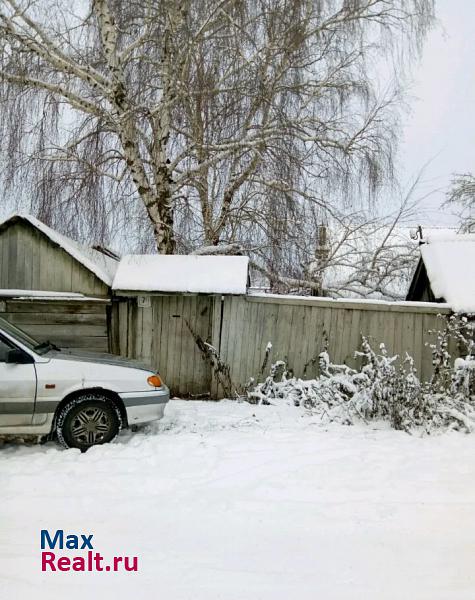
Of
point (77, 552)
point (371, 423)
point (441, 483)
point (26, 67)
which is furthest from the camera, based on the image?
point (26, 67)

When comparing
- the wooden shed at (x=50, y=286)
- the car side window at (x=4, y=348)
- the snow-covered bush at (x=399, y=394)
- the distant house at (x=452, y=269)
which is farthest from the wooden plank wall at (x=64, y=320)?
the distant house at (x=452, y=269)

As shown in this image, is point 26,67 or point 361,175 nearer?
point 26,67

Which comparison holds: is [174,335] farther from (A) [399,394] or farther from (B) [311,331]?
(A) [399,394]

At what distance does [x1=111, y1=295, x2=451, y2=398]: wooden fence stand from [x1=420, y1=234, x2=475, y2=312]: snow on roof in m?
0.32

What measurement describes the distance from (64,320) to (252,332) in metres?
3.18

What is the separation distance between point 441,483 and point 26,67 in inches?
356

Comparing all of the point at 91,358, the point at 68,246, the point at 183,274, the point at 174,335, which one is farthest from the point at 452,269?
the point at 68,246

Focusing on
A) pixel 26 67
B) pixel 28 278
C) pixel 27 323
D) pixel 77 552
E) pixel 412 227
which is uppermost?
pixel 26 67

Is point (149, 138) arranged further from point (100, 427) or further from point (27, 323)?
point (100, 427)

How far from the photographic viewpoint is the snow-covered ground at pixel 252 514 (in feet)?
8.37

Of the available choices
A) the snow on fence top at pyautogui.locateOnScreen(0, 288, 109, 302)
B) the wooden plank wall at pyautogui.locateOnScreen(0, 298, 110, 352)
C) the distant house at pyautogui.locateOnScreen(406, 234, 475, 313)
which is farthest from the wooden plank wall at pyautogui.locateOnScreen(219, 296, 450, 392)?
the snow on fence top at pyautogui.locateOnScreen(0, 288, 109, 302)

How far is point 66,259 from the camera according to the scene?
6.98m

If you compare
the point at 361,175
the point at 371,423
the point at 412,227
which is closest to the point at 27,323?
the point at 371,423

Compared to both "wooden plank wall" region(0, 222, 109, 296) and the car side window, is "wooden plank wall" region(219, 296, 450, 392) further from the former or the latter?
the car side window
